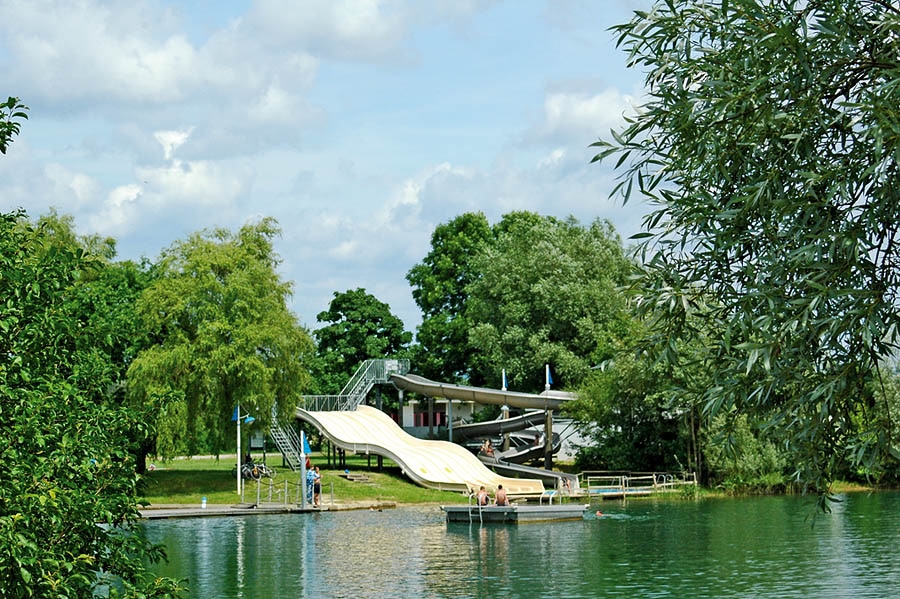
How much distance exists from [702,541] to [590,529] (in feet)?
15.5

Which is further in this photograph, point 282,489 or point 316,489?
point 282,489

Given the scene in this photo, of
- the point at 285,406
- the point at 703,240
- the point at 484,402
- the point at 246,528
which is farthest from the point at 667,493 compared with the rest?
the point at 703,240

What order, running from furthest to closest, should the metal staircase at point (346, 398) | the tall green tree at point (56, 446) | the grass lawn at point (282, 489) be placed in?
the metal staircase at point (346, 398) → the grass lawn at point (282, 489) → the tall green tree at point (56, 446)

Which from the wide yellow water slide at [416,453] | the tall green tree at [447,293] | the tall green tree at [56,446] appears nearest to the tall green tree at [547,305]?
the tall green tree at [447,293]

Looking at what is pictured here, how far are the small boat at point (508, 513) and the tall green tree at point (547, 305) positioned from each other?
21.0 meters

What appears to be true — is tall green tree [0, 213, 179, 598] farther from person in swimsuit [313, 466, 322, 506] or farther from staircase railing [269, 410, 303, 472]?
staircase railing [269, 410, 303, 472]

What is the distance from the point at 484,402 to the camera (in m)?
56.8

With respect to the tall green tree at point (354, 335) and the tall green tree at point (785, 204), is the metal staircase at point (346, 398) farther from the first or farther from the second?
the tall green tree at point (785, 204)

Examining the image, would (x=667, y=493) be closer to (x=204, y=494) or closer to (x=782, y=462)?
(x=782, y=462)

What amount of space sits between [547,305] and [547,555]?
3481 centimetres

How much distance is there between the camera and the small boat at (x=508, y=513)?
119 ft

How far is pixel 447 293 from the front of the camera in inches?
2950

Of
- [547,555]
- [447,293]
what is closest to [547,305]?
[447,293]

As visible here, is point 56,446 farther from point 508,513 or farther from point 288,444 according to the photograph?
point 288,444
